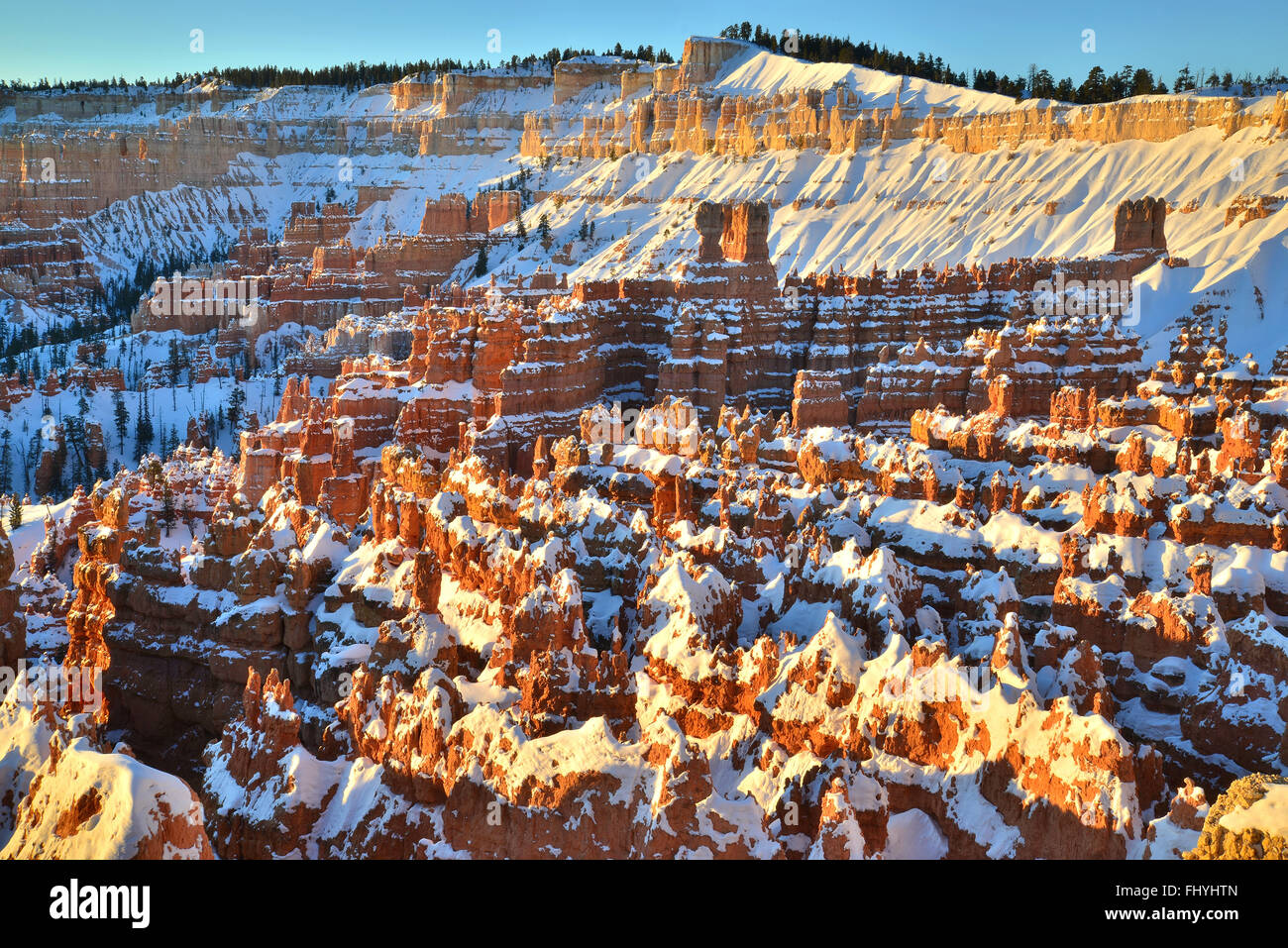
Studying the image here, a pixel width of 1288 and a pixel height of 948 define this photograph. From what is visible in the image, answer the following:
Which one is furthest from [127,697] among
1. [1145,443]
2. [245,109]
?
[245,109]

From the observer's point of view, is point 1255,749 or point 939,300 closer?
point 1255,749

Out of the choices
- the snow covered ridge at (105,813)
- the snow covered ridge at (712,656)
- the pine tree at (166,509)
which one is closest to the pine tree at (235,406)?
the pine tree at (166,509)

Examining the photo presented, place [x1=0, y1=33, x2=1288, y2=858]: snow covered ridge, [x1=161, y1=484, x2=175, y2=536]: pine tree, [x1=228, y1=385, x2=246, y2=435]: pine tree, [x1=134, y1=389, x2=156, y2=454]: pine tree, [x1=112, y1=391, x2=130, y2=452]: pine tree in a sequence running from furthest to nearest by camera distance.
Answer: [x1=228, y1=385, x2=246, y2=435]: pine tree
[x1=112, y1=391, x2=130, y2=452]: pine tree
[x1=134, y1=389, x2=156, y2=454]: pine tree
[x1=161, y1=484, x2=175, y2=536]: pine tree
[x1=0, y1=33, x2=1288, y2=858]: snow covered ridge

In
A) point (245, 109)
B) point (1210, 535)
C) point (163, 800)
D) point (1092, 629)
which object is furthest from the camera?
point (245, 109)

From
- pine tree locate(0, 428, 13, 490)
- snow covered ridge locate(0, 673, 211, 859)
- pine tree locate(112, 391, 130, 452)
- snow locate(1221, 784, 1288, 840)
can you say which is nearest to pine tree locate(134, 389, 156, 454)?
pine tree locate(112, 391, 130, 452)

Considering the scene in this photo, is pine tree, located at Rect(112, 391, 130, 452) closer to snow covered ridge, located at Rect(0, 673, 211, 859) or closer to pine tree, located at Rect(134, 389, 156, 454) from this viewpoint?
pine tree, located at Rect(134, 389, 156, 454)

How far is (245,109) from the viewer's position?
17862 cm

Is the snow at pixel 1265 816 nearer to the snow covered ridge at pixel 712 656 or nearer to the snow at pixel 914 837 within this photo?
the snow covered ridge at pixel 712 656

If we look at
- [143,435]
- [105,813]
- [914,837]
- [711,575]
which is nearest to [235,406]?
[143,435]

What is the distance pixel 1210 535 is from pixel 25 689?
22054mm

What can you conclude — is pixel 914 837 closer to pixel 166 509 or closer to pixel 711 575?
pixel 711 575

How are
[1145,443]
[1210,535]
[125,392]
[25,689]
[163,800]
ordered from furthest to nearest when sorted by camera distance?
1. [125,392]
2. [1145,443]
3. [1210,535]
4. [25,689]
5. [163,800]
